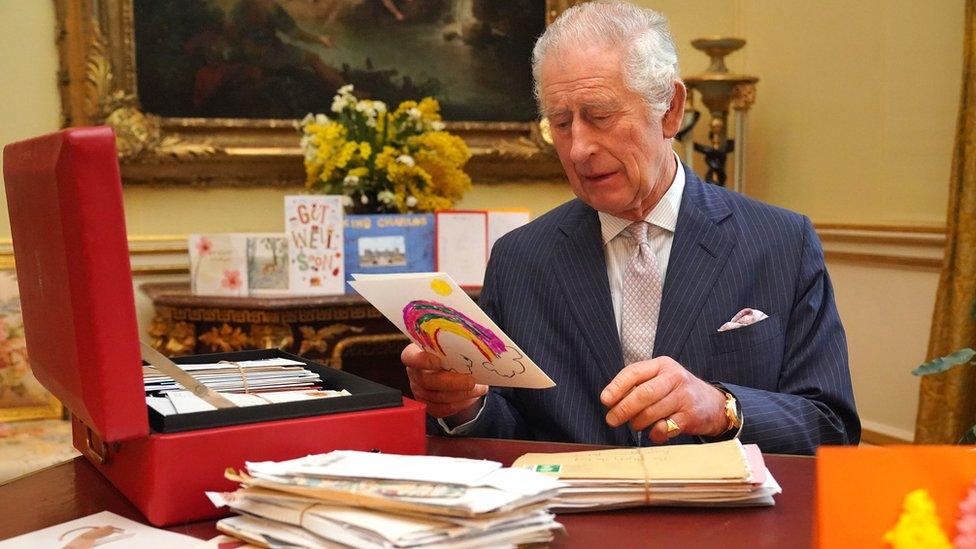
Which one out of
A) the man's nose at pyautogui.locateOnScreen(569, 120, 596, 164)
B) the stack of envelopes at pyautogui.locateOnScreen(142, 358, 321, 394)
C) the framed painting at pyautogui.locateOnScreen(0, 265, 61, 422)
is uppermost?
the man's nose at pyautogui.locateOnScreen(569, 120, 596, 164)

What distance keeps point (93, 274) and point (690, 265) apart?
1171 mm

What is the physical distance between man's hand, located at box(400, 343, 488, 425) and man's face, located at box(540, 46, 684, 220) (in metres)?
0.49

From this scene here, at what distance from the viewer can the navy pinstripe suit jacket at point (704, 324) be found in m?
1.84

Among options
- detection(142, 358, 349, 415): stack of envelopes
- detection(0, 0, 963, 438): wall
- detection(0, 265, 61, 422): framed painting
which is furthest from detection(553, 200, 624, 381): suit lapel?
detection(0, 0, 963, 438): wall

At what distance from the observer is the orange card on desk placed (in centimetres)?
79

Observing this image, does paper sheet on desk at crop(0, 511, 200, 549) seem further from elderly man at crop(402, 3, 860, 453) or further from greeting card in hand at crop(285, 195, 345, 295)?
greeting card in hand at crop(285, 195, 345, 295)

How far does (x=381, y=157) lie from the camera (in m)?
3.60

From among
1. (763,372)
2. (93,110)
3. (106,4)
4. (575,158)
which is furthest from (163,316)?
(763,372)

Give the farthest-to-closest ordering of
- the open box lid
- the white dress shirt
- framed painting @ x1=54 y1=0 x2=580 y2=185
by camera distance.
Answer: framed painting @ x1=54 y1=0 x2=580 y2=185, the white dress shirt, the open box lid

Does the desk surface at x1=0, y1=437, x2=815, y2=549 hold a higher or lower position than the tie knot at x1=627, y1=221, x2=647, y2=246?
lower

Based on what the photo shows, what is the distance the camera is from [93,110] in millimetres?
3891

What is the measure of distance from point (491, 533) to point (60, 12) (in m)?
3.53

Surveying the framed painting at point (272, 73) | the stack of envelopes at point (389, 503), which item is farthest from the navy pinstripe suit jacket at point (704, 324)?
the framed painting at point (272, 73)

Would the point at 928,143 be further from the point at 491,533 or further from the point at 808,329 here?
the point at 491,533
